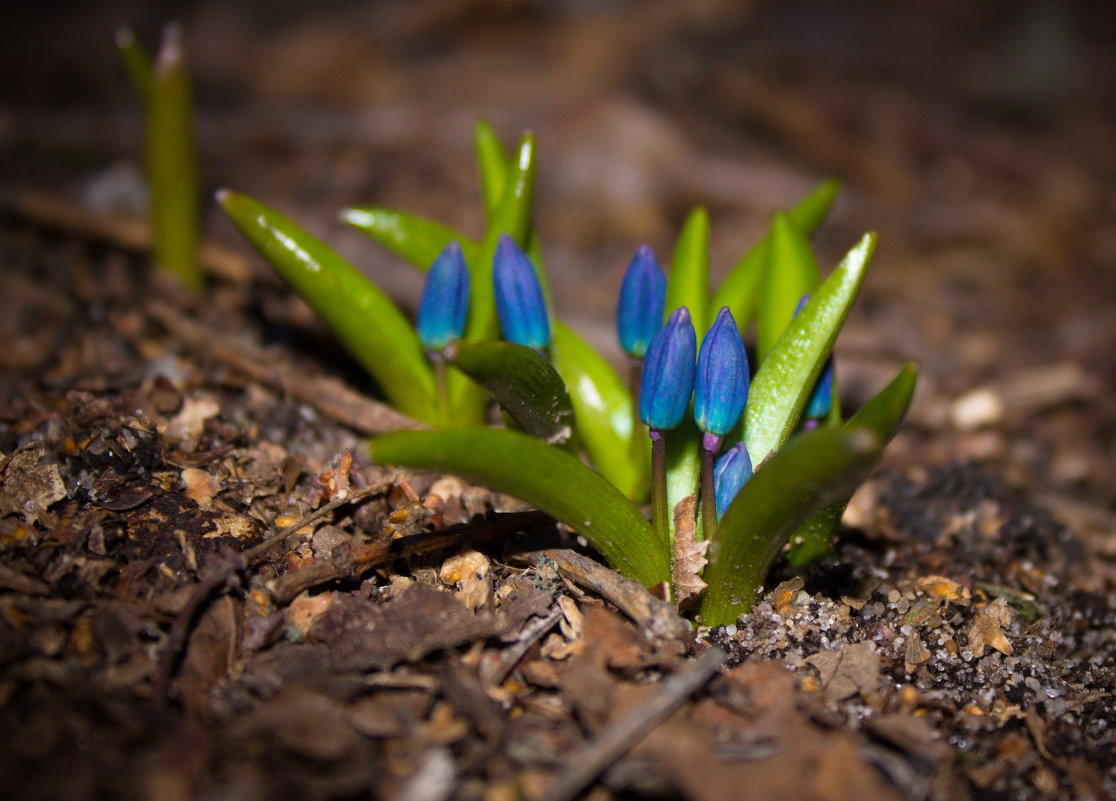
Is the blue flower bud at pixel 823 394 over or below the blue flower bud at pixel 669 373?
below

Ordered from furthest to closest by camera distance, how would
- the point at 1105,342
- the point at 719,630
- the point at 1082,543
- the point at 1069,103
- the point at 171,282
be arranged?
the point at 1069,103
the point at 1105,342
the point at 171,282
the point at 1082,543
the point at 719,630

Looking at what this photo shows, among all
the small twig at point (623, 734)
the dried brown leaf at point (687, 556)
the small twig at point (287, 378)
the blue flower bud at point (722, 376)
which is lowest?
the small twig at point (623, 734)

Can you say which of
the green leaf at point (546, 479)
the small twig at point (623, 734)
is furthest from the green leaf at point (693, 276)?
the small twig at point (623, 734)

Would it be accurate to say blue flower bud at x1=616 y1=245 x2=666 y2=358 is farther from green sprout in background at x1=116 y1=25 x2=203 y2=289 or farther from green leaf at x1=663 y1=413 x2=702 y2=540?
A: green sprout in background at x1=116 y1=25 x2=203 y2=289

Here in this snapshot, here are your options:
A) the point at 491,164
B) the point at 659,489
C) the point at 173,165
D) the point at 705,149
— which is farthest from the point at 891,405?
the point at 705,149

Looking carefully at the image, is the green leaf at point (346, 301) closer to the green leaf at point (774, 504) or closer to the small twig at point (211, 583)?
the small twig at point (211, 583)

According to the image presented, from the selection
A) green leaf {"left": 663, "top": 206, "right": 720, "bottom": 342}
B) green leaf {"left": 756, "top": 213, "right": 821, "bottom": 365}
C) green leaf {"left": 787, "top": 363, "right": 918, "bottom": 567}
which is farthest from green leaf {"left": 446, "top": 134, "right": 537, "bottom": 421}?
green leaf {"left": 787, "top": 363, "right": 918, "bottom": 567}

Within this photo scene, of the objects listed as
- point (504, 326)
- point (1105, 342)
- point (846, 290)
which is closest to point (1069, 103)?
point (1105, 342)

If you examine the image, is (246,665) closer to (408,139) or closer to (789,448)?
(789,448)
